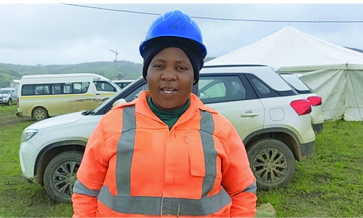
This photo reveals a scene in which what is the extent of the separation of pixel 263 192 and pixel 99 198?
3449 mm

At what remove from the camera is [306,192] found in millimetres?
4438

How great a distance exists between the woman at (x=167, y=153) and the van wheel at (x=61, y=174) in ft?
9.31

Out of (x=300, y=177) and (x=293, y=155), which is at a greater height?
(x=293, y=155)

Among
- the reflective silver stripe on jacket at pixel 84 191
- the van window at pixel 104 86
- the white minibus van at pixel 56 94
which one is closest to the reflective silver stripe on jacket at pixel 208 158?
the reflective silver stripe on jacket at pixel 84 191

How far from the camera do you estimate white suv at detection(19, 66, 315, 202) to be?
3.99 metres

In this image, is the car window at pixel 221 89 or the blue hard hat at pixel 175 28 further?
the car window at pixel 221 89

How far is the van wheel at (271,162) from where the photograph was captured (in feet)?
14.4

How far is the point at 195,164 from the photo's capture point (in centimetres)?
130

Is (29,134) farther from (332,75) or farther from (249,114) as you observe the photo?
(332,75)

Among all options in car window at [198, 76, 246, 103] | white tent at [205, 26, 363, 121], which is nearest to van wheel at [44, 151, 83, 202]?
car window at [198, 76, 246, 103]

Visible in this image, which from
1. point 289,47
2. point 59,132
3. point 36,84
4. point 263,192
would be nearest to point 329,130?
point 289,47

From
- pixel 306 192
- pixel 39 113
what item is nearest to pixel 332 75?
pixel 306 192

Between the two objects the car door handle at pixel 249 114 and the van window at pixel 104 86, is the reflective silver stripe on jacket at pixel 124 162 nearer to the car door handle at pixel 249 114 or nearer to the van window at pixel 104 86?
the car door handle at pixel 249 114

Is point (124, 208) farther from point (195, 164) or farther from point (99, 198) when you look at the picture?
point (195, 164)
